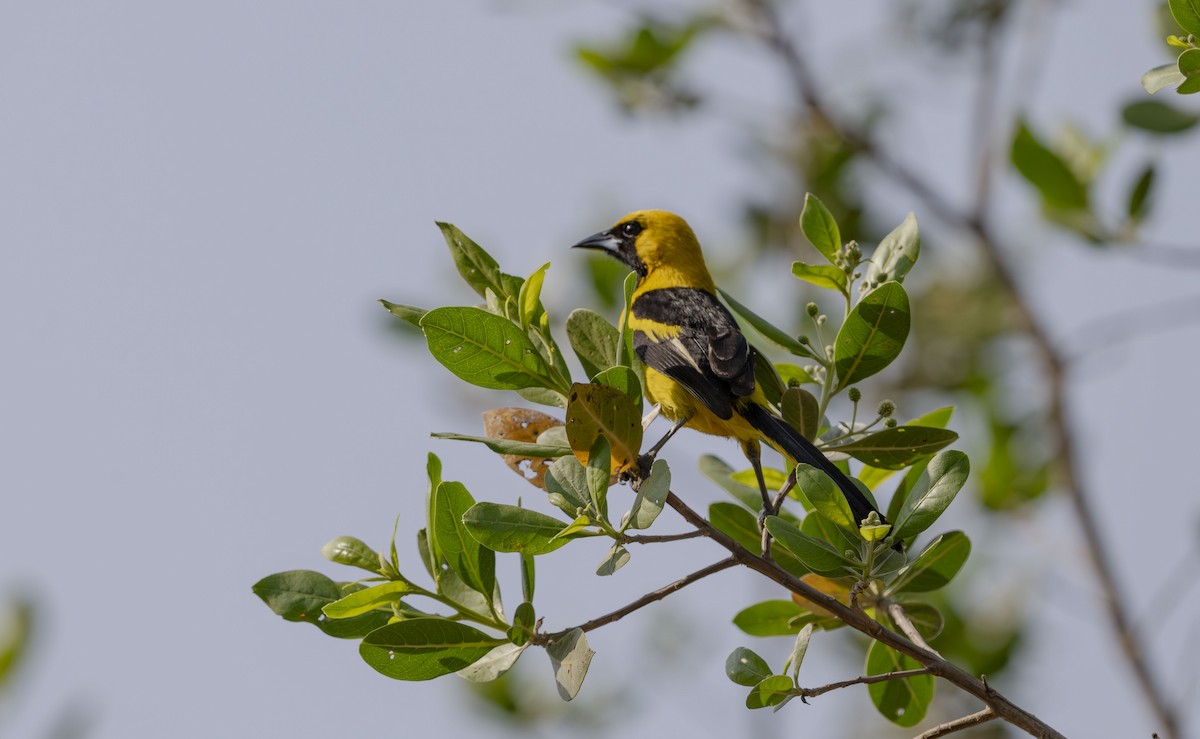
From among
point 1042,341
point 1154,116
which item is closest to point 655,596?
point 1154,116

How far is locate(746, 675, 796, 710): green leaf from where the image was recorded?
2391 millimetres

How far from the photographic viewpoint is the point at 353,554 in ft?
8.45

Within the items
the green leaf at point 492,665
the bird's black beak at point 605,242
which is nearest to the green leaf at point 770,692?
the green leaf at point 492,665

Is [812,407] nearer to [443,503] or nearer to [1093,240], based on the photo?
[443,503]

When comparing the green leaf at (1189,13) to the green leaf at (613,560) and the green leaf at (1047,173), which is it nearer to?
the green leaf at (613,560)

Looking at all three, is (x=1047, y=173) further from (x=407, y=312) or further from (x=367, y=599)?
(x=367, y=599)

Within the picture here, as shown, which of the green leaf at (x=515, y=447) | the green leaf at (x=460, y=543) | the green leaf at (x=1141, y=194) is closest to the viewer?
the green leaf at (x=515, y=447)

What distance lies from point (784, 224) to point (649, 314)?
289cm

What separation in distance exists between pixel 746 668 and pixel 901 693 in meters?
0.86

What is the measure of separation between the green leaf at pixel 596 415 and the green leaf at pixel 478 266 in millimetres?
348

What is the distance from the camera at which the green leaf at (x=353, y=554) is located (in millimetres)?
2572

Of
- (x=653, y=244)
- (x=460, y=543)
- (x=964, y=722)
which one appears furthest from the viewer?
(x=653, y=244)

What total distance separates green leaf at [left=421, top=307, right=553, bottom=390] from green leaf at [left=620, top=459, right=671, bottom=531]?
0.43 meters

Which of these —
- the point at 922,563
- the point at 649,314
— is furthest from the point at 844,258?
the point at 649,314
